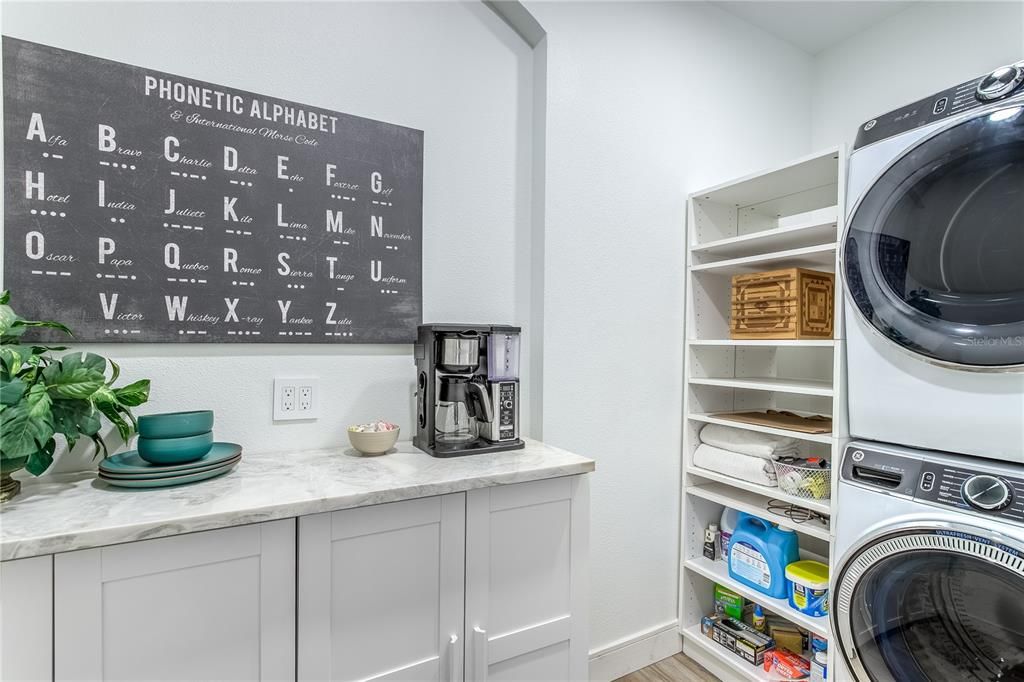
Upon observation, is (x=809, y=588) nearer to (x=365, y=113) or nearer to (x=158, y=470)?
(x=158, y=470)

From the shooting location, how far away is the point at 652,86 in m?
2.15

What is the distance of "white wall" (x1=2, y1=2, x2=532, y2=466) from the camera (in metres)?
1.41

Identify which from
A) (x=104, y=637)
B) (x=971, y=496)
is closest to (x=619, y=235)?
(x=971, y=496)

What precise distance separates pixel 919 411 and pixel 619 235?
1110 millimetres

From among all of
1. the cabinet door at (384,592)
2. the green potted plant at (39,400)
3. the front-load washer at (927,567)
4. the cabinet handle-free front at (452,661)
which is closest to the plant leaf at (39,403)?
the green potted plant at (39,400)

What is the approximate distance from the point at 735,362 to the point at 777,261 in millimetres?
464

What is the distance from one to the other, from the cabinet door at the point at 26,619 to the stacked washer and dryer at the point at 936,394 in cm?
185

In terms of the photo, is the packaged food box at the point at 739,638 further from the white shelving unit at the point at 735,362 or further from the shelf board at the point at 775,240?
the shelf board at the point at 775,240

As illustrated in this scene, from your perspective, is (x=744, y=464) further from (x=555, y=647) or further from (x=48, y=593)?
(x=48, y=593)

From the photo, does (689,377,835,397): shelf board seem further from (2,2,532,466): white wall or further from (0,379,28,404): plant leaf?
(0,379,28,404): plant leaf

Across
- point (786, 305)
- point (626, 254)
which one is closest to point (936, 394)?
point (786, 305)

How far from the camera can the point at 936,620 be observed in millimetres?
1347

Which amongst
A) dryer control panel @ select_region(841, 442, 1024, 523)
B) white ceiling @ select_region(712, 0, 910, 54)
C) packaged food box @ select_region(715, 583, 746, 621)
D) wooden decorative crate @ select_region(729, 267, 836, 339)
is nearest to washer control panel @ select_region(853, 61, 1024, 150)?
wooden decorative crate @ select_region(729, 267, 836, 339)

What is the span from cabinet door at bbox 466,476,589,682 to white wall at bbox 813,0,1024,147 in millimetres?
2316
